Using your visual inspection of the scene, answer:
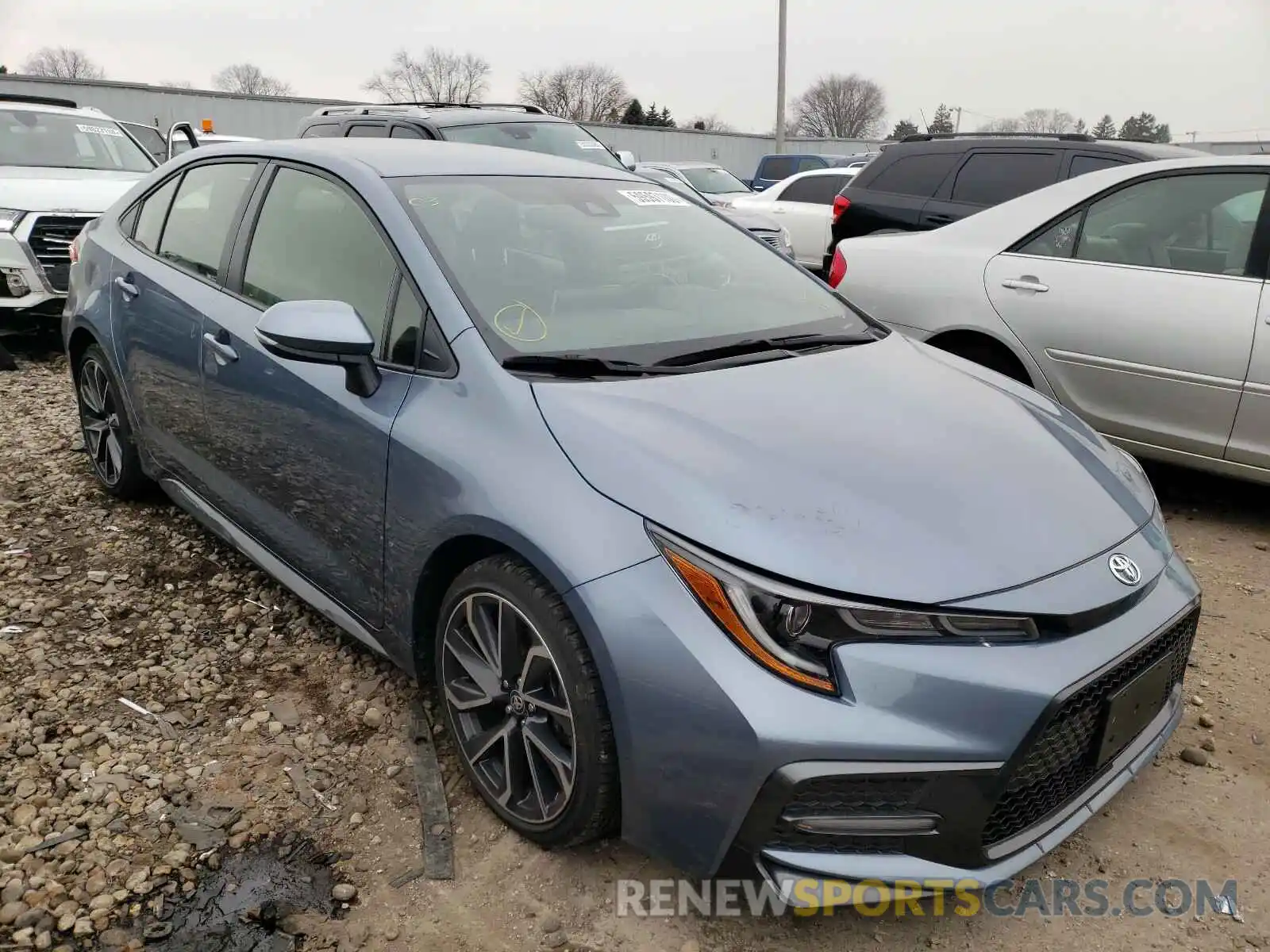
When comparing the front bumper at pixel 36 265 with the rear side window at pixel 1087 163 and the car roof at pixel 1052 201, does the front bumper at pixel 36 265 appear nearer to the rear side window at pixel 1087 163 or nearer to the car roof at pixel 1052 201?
the car roof at pixel 1052 201

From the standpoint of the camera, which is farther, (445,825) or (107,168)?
(107,168)

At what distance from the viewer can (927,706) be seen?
1.75 metres

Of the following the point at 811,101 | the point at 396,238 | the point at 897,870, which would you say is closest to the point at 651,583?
the point at 897,870

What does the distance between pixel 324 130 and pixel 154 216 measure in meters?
5.06

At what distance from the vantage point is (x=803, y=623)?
1.80m

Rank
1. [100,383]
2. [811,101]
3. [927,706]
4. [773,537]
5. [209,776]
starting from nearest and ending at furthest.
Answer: [927,706], [773,537], [209,776], [100,383], [811,101]

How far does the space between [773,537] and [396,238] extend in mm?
Answer: 1380

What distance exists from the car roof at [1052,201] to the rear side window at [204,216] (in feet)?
11.0

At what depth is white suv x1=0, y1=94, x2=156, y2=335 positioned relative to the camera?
6.61 meters

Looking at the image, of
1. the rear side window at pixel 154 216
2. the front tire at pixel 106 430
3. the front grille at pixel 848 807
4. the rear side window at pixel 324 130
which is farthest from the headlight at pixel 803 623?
the rear side window at pixel 324 130

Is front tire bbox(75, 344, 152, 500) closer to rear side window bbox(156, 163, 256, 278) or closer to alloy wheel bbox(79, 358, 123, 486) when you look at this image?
alloy wheel bbox(79, 358, 123, 486)

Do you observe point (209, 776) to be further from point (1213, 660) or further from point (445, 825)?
point (1213, 660)

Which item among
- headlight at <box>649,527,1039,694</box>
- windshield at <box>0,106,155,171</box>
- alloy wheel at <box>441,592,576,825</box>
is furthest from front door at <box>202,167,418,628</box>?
windshield at <box>0,106,155,171</box>

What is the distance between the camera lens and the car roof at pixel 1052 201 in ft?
14.0
